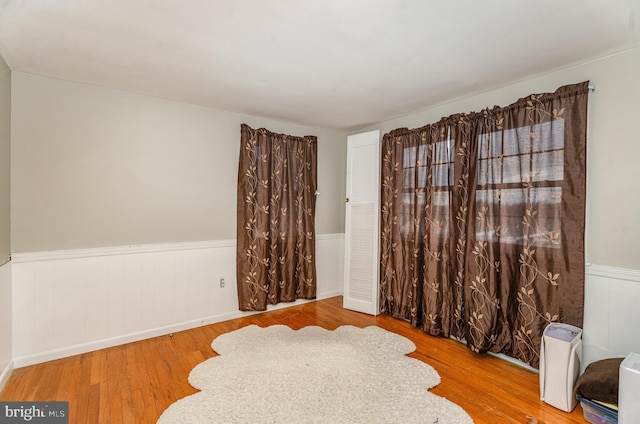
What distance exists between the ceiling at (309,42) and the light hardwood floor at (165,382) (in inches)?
98.9

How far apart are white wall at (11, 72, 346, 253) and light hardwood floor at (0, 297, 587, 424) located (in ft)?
3.46

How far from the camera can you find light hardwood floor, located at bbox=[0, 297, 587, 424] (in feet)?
6.50

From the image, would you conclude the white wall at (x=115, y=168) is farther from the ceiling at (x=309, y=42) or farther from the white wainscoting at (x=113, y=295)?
the ceiling at (x=309, y=42)

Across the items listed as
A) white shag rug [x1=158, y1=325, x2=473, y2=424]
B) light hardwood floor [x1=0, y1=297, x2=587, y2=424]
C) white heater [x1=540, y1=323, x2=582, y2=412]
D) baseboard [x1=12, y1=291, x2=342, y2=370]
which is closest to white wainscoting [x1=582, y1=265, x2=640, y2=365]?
white heater [x1=540, y1=323, x2=582, y2=412]

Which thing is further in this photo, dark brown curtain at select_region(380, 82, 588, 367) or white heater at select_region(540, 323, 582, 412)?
dark brown curtain at select_region(380, 82, 588, 367)

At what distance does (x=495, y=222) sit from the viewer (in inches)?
108

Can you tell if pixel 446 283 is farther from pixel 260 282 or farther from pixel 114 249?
pixel 114 249

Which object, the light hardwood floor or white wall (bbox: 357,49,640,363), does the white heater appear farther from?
white wall (bbox: 357,49,640,363)

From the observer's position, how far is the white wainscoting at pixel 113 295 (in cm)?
258

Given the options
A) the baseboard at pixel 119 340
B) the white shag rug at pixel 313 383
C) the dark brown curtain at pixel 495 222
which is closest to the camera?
the white shag rug at pixel 313 383

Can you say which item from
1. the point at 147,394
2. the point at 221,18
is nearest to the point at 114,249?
the point at 147,394

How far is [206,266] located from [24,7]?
8.45ft

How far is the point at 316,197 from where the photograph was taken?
438 cm

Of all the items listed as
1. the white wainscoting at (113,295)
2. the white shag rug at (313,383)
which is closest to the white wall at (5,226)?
the white wainscoting at (113,295)
